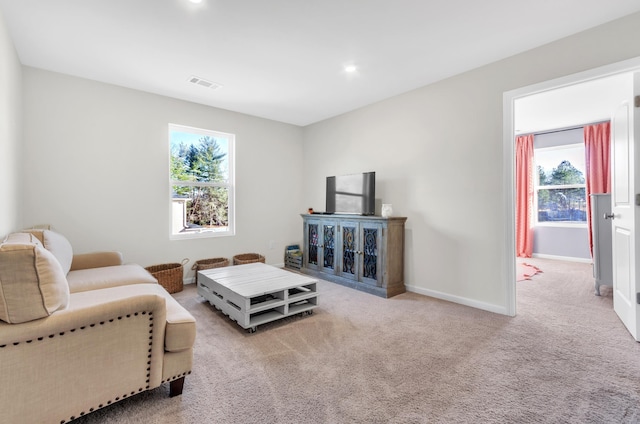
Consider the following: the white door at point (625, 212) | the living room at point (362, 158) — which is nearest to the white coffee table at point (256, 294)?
the living room at point (362, 158)

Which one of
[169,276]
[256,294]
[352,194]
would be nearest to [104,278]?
[169,276]

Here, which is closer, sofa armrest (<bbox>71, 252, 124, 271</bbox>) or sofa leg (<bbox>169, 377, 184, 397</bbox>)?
sofa leg (<bbox>169, 377, 184, 397</bbox>)

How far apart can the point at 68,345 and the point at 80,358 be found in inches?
3.2

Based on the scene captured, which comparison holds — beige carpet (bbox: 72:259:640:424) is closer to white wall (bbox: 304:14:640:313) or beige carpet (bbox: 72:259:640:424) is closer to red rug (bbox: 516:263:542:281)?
→ white wall (bbox: 304:14:640:313)

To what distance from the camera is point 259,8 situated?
2.03 metres

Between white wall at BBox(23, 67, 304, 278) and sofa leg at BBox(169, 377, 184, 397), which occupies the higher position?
white wall at BBox(23, 67, 304, 278)

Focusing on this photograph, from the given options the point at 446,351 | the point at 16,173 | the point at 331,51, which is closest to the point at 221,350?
the point at 446,351

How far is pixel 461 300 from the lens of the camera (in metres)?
3.08

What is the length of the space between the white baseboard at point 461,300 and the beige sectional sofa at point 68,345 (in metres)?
2.62

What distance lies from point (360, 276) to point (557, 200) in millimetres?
4737

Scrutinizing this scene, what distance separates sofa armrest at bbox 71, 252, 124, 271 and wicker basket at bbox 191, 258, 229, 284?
96 cm

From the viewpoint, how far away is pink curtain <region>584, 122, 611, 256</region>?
15.9ft

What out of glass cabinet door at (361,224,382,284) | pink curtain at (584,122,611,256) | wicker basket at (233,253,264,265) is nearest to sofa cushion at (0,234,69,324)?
glass cabinet door at (361,224,382,284)

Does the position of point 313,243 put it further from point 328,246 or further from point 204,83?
point 204,83
